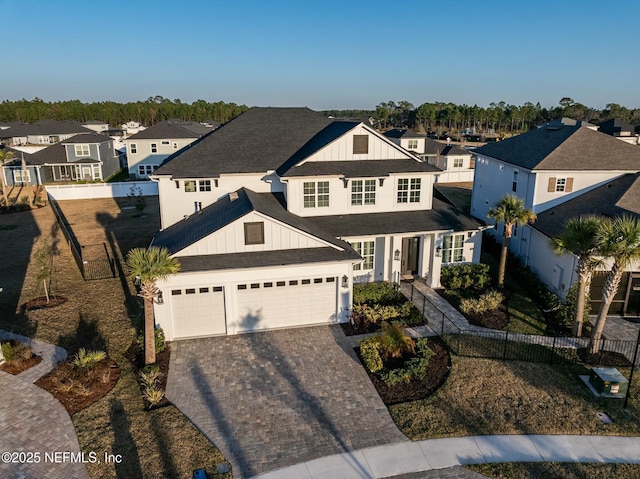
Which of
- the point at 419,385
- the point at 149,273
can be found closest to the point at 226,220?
the point at 149,273

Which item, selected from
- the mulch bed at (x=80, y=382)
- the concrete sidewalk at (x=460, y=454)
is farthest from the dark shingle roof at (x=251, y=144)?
the concrete sidewalk at (x=460, y=454)

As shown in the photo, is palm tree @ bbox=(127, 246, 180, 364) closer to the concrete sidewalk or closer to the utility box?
the concrete sidewalk

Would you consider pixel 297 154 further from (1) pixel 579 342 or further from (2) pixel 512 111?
(2) pixel 512 111

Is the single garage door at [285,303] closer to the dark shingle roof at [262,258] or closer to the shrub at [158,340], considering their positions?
the dark shingle roof at [262,258]

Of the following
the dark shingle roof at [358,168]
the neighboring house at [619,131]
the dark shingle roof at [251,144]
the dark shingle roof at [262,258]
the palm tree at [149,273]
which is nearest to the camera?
the palm tree at [149,273]

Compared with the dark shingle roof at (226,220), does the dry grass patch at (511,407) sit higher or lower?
A: lower

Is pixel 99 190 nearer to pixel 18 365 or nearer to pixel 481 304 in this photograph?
pixel 18 365

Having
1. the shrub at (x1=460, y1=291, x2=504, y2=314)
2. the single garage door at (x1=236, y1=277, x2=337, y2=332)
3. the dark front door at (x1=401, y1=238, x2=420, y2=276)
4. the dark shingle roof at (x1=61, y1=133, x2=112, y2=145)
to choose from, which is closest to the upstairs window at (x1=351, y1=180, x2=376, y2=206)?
the dark front door at (x1=401, y1=238, x2=420, y2=276)
